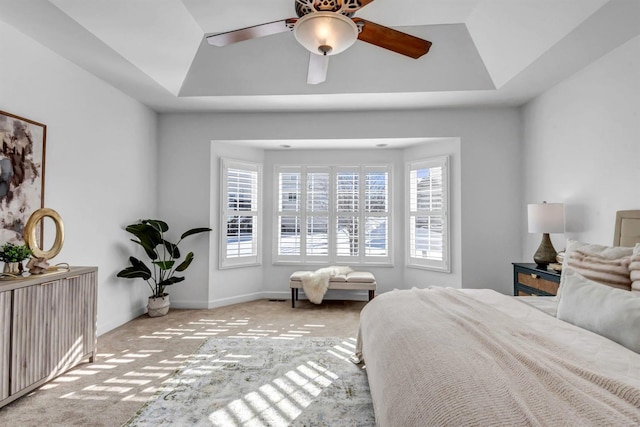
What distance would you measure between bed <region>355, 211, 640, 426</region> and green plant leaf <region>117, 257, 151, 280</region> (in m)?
2.96

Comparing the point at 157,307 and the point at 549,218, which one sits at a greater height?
the point at 549,218

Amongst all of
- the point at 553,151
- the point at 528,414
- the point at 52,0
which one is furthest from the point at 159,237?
the point at 553,151

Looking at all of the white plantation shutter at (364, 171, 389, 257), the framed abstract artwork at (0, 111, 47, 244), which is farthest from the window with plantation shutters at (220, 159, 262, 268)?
the framed abstract artwork at (0, 111, 47, 244)

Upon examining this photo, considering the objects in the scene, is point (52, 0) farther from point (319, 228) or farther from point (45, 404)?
point (319, 228)

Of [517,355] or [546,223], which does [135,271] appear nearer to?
[517,355]

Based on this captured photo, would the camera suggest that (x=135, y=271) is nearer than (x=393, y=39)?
No

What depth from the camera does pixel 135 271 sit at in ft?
12.3

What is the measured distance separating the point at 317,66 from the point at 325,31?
31.5 inches

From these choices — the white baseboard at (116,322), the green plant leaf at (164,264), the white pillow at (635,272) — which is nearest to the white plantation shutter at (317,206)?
the green plant leaf at (164,264)

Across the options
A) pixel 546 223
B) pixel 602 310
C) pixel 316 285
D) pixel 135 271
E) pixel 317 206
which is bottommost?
pixel 316 285

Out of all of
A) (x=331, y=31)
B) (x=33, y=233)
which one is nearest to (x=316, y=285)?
(x=33, y=233)

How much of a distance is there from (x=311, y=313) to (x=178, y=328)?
163cm

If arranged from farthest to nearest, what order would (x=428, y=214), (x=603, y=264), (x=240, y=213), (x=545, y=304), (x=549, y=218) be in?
1. (x=240, y=213)
2. (x=428, y=214)
3. (x=549, y=218)
4. (x=545, y=304)
5. (x=603, y=264)

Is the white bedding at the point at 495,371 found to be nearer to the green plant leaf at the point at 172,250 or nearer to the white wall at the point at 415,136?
the white wall at the point at 415,136
